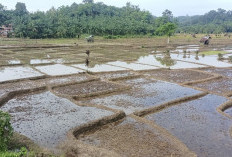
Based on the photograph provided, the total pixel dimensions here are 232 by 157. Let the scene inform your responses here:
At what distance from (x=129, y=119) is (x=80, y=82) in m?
6.11

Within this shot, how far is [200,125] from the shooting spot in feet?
29.3

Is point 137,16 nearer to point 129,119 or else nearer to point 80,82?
point 80,82

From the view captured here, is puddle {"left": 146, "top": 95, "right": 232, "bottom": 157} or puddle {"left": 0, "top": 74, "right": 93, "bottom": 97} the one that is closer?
puddle {"left": 146, "top": 95, "right": 232, "bottom": 157}

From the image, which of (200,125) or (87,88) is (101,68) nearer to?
(87,88)

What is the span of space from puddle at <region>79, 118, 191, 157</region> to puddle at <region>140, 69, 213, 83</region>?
8331mm

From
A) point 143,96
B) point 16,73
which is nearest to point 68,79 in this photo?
point 16,73

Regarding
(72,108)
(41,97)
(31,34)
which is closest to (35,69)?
(41,97)

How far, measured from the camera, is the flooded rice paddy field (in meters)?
7.39

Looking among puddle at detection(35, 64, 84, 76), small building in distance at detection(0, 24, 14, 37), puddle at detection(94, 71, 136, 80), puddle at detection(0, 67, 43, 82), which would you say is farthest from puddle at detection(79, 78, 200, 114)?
small building in distance at detection(0, 24, 14, 37)

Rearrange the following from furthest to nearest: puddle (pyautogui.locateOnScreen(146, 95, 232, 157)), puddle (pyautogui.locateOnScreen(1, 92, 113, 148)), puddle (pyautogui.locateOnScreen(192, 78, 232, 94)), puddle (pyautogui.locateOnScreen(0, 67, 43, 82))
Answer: puddle (pyautogui.locateOnScreen(0, 67, 43, 82))
puddle (pyautogui.locateOnScreen(192, 78, 232, 94))
puddle (pyautogui.locateOnScreen(1, 92, 113, 148))
puddle (pyautogui.locateOnScreen(146, 95, 232, 157))

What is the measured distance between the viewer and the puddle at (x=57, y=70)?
17062mm

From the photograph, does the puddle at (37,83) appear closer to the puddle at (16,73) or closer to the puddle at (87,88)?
the puddle at (87,88)

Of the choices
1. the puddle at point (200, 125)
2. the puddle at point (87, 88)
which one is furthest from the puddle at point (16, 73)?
the puddle at point (200, 125)

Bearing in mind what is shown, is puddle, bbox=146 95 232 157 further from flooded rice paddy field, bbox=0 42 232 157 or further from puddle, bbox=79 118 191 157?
puddle, bbox=79 118 191 157
